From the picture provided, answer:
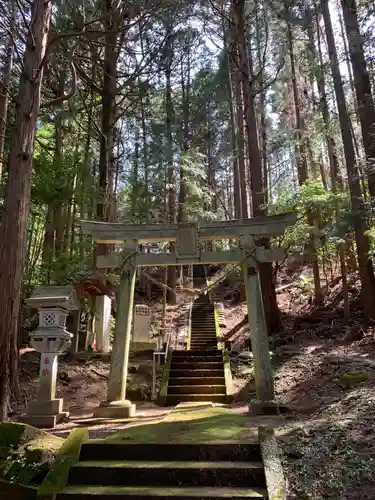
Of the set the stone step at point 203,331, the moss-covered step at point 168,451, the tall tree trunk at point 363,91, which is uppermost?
the tall tree trunk at point 363,91

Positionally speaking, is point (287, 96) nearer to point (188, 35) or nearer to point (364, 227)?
point (188, 35)

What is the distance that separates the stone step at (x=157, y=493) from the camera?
11.0ft

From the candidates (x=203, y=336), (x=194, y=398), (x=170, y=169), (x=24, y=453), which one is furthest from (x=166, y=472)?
(x=170, y=169)

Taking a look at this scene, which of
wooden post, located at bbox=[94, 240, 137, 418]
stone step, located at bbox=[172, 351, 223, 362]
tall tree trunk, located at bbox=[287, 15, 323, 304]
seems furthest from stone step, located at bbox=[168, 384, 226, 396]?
tall tree trunk, located at bbox=[287, 15, 323, 304]

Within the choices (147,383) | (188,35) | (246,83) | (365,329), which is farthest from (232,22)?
(147,383)

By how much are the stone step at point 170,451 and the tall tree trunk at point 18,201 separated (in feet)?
6.98

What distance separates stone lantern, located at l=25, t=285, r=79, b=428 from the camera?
6.64 m

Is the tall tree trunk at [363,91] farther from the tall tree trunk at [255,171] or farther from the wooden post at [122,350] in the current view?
the wooden post at [122,350]

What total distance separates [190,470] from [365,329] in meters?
7.98

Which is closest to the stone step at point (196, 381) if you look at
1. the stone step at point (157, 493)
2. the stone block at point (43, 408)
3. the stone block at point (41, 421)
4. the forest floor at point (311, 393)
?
the forest floor at point (311, 393)

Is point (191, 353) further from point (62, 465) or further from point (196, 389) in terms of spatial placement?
point (62, 465)

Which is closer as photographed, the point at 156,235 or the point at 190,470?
the point at 190,470

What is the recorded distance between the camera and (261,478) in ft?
11.8

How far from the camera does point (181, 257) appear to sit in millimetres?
8320
